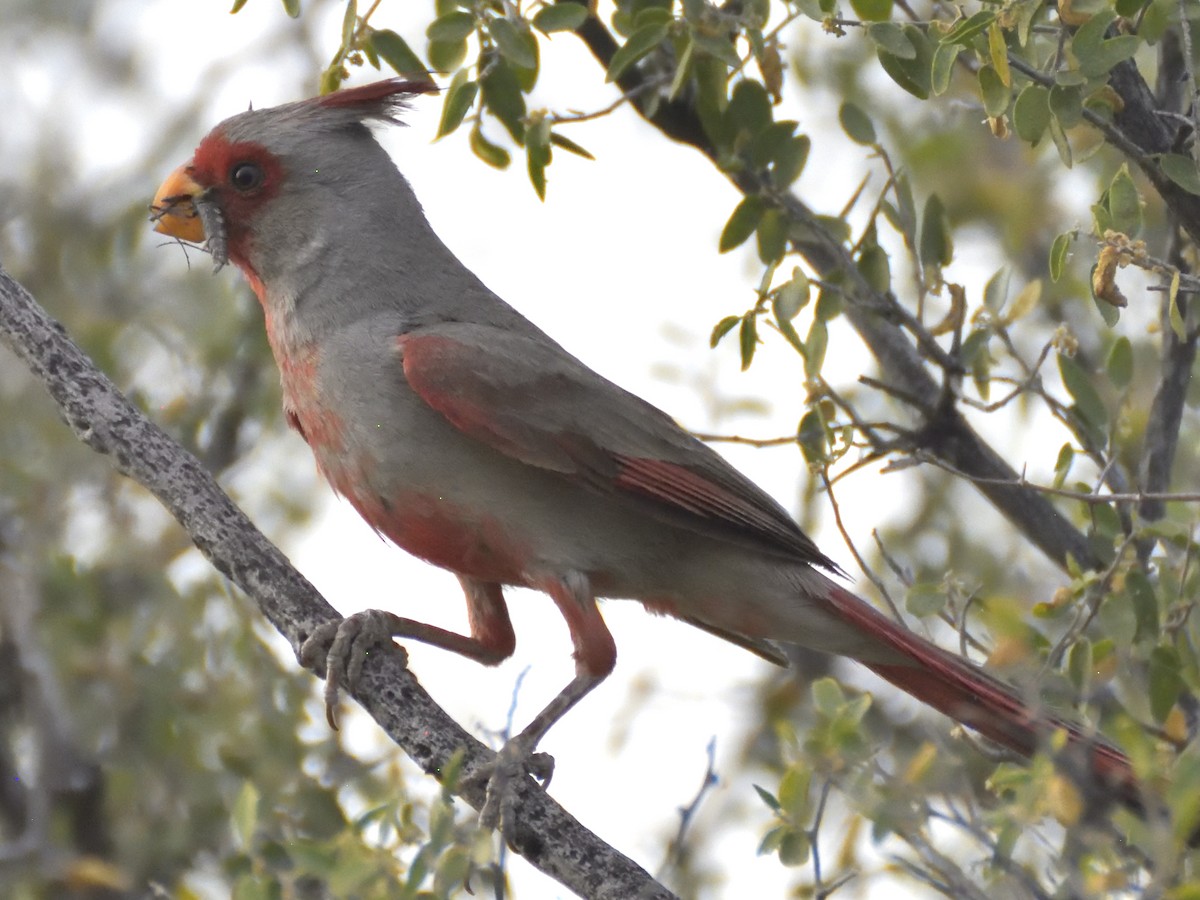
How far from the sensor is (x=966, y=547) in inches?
212

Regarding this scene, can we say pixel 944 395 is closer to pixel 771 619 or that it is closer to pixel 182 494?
pixel 771 619

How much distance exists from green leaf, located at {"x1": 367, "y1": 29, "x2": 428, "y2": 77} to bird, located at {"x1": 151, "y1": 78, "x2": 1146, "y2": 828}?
0.57 meters

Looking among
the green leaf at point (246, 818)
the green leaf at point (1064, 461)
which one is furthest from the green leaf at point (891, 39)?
the green leaf at point (246, 818)

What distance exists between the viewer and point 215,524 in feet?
10.5

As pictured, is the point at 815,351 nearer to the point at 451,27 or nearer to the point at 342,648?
the point at 451,27

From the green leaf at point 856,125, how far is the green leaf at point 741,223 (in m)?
0.30

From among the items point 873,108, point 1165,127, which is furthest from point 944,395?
point 873,108

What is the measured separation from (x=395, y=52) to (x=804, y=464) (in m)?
1.26

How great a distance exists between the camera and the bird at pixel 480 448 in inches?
146

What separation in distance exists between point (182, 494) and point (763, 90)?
159 centimetres

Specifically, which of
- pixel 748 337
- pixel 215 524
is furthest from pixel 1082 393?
pixel 215 524

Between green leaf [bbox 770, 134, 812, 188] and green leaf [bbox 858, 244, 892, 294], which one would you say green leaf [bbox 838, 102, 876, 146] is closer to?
green leaf [bbox 770, 134, 812, 188]

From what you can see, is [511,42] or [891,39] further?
[511,42]

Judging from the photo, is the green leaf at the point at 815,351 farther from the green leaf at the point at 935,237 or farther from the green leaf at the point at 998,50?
the green leaf at the point at 998,50
